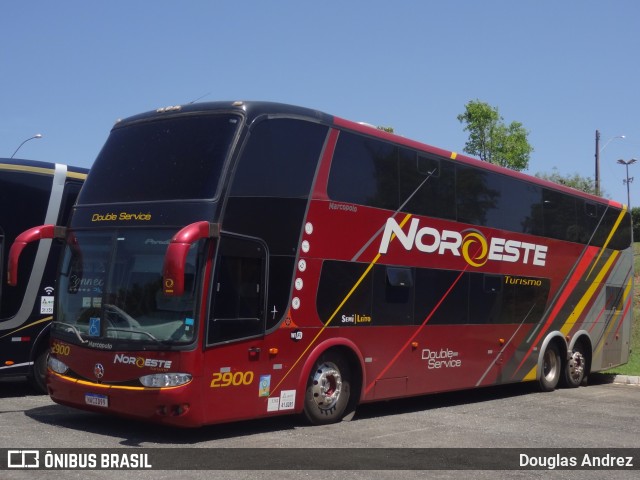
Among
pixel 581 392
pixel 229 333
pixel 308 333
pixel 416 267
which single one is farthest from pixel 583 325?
pixel 229 333

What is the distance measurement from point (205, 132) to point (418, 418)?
5300 millimetres

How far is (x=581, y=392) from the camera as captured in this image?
54.1ft

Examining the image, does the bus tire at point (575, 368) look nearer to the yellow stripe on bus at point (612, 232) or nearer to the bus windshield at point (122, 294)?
the yellow stripe on bus at point (612, 232)

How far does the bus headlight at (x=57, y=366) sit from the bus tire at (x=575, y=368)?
1053 cm

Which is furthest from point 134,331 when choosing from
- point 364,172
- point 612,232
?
point 612,232

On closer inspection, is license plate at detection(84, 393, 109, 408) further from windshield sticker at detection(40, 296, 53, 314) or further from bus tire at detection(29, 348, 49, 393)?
windshield sticker at detection(40, 296, 53, 314)

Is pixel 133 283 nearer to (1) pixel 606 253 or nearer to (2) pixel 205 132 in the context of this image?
(2) pixel 205 132

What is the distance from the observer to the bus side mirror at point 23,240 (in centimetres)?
1005

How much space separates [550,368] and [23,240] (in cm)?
1078

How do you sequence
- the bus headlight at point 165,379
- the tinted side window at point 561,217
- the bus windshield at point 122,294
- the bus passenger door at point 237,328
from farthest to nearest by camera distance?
1. the tinted side window at point 561,217
2. the bus passenger door at point 237,328
3. the bus windshield at point 122,294
4. the bus headlight at point 165,379

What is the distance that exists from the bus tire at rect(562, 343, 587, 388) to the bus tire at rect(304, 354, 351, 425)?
7097 mm

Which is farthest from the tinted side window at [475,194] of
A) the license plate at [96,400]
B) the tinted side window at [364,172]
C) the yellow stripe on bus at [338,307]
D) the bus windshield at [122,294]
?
the license plate at [96,400]

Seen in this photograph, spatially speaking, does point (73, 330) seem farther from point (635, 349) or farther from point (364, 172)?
point (635, 349)

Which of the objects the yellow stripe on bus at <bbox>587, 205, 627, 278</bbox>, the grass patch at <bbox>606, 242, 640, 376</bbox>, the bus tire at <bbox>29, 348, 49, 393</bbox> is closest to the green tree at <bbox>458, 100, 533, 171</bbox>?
the grass patch at <bbox>606, 242, 640, 376</bbox>
